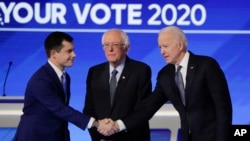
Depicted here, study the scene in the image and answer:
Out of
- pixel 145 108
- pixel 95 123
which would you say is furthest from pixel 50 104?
pixel 145 108

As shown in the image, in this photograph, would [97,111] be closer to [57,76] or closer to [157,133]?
[57,76]

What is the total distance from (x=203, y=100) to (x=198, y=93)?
6 cm

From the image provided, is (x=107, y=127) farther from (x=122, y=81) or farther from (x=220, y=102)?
(x=220, y=102)

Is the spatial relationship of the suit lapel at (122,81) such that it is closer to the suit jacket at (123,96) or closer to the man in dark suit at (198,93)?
the suit jacket at (123,96)

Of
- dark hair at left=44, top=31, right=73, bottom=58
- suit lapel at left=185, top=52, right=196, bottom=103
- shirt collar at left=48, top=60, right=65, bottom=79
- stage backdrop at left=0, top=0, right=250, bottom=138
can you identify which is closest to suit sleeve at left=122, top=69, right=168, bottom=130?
suit lapel at left=185, top=52, right=196, bottom=103

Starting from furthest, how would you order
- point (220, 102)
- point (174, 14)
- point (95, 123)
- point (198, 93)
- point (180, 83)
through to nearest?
point (174, 14), point (95, 123), point (180, 83), point (198, 93), point (220, 102)

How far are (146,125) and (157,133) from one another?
4.07 feet

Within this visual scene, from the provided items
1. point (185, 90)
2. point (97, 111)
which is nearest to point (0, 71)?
point (97, 111)

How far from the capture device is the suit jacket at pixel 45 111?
4188 mm

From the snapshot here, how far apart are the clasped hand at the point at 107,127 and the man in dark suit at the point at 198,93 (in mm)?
436

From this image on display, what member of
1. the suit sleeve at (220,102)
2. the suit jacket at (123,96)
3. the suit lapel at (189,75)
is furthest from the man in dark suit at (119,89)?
the suit sleeve at (220,102)

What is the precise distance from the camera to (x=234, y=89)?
20.6ft

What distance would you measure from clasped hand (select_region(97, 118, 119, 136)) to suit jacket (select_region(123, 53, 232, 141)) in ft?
1.38

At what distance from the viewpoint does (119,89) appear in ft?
14.6
